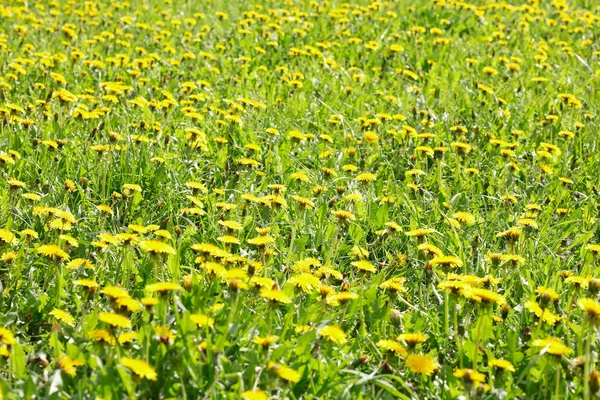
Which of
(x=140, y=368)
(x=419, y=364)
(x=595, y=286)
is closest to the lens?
(x=140, y=368)

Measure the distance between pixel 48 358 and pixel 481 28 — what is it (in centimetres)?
509

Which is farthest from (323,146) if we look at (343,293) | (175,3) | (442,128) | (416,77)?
(175,3)

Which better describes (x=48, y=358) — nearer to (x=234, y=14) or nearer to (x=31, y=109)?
(x=31, y=109)

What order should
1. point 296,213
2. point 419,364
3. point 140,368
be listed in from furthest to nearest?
1. point 296,213
2. point 419,364
3. point 140,368

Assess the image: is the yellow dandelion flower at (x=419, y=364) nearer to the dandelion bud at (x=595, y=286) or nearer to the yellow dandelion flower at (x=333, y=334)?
the yellow dandelion flower at (x=333, y=334)

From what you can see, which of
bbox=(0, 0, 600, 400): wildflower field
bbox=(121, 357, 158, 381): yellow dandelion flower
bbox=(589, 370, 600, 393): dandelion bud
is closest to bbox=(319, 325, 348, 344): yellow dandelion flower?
bbox=(0, 0, 600, 400): wildflower field

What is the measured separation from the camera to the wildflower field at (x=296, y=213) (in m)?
2.03

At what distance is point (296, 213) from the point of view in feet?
10.1

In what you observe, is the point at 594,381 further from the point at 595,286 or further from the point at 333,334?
the point at 333,334

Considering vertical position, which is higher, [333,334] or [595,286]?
[595,286]

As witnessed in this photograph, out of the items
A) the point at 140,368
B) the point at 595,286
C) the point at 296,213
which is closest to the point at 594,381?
the point at 595,286

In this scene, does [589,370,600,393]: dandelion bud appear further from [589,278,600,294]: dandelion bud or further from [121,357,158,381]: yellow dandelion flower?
[121,357,158,381]: yellow dandelion flower

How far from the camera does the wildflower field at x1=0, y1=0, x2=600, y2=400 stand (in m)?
2.03

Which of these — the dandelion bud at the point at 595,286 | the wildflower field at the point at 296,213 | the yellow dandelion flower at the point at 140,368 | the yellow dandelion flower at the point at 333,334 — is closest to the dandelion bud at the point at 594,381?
the wildflower field at the point at 296,213
